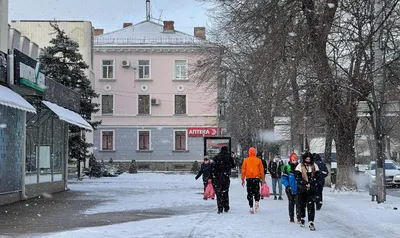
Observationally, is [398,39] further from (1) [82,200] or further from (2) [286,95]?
(1) [82,200]

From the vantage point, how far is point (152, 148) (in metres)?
52.9

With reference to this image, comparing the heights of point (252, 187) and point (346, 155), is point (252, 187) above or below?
below

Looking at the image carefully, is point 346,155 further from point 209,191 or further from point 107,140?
point 107,140

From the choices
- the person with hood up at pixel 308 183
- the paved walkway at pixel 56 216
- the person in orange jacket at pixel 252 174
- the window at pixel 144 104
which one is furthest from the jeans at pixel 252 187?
the window at pixel 144 104

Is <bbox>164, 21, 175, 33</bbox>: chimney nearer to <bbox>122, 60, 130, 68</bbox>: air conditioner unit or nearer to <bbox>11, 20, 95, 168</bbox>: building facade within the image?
<bbox>122, 60, 130, 68</bbox>: air conditioner unit

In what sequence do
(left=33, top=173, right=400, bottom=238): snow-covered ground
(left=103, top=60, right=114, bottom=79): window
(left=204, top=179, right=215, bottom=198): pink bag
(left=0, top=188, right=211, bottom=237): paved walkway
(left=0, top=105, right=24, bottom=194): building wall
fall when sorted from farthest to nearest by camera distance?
1. (left=103, top=60, right=114, bottom=79): window
2. (left=204, top=179, right=215, bottom=198): pink bag
3. (left=0, top=105, right=24, bottom=194): building wall
4. (left=0, top=188, right=211, bottom=237): paved walkway
5. (left=33, top=173, right=400, bottom=238): snow-covered ground

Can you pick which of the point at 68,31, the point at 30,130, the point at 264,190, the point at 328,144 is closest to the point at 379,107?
the point at 264,190

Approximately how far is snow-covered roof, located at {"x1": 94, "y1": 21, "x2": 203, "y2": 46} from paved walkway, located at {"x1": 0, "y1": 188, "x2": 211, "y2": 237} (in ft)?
122

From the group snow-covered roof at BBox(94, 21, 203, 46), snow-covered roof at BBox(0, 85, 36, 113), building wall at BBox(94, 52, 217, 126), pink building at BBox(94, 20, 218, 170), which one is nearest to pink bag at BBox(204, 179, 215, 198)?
snow-covered roof at BBox(0, 85, 36, 113)

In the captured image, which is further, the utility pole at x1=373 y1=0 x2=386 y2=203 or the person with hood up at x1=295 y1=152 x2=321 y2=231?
the utility pole at x1=373 y1=0 x2=386 y2=203

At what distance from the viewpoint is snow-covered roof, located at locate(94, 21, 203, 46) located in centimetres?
5422

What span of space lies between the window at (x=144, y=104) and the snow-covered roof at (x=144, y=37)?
207 inches

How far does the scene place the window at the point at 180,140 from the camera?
174ft

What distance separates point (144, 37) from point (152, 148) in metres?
11.4
